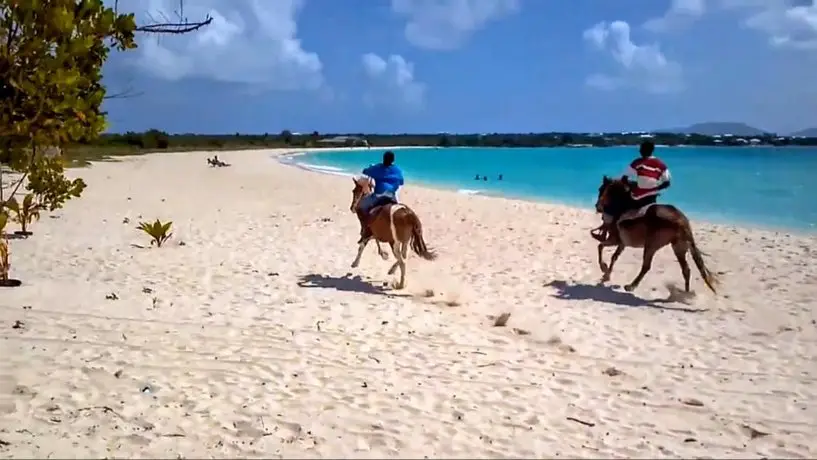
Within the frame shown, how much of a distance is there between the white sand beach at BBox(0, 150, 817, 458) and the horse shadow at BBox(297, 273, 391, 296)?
0.06m

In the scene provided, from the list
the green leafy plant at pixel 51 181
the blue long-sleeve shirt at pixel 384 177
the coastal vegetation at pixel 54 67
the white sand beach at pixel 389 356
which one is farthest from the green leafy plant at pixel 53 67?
the blue long-sleeve shirt at pixel 384 177

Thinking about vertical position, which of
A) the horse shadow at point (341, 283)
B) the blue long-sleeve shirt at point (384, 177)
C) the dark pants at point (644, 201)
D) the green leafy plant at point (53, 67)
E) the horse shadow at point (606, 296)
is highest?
the green leafy plant at point (53, 67)

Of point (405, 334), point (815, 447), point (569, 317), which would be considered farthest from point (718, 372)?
point (405, 334)

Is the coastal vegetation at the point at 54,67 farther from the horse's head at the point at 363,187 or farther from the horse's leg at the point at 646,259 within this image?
the horse's leg at the point at 646,259

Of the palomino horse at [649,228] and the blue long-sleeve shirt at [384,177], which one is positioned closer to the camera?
the palomino horse at [649,228]

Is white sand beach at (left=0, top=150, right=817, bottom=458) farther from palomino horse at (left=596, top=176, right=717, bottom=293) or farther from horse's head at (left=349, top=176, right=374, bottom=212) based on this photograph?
horse's head at (left=349, top=176, right=374, bottom=212)

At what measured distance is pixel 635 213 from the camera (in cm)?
930

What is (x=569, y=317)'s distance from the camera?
8.25 meters

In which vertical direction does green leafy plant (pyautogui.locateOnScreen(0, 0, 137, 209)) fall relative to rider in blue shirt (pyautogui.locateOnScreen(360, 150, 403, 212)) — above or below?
above

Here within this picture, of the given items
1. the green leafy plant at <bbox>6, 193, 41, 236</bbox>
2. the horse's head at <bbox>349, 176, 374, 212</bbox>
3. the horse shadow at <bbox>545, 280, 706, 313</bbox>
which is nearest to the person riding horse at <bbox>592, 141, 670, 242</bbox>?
the horse shadow at <bbox>545, 280, 706, 313</bbox>

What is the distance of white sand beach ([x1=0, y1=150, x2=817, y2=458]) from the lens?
15.3 feet

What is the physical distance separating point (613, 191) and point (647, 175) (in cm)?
57

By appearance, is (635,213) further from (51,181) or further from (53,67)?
(53,67)

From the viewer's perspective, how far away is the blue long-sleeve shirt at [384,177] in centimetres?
959
